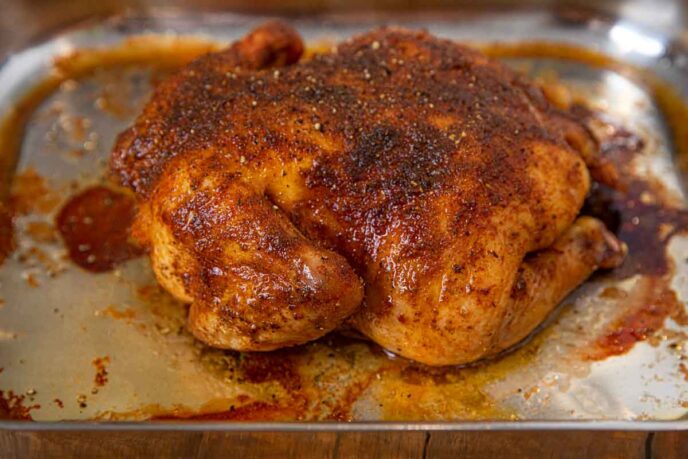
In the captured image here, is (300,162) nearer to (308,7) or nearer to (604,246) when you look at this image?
(604,246)

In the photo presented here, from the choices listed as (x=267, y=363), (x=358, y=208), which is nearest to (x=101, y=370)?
(x=267, y=363)

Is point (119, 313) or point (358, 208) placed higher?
point (358, 208)

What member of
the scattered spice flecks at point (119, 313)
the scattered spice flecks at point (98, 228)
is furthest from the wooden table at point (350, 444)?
the scattered spice flecks at point (98, 228)

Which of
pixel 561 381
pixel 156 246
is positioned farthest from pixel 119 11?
pixel 561 381

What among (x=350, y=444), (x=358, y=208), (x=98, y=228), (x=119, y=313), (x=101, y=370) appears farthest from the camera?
(x=98, y=228)

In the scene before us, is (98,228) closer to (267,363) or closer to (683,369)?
(267,363)

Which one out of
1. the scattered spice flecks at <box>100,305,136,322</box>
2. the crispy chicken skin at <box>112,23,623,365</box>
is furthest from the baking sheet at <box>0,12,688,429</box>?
the crispy chicken skin at <box>112,23,623,365</box>

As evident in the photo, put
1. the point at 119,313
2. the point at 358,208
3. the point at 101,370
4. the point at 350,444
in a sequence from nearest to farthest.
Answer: the point at 350,444 < the point at 358,208 < the point at 101,370 < the point at 119,313

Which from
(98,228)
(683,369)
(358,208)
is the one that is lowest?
(683,369)

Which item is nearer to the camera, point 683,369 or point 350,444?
point 350,444
